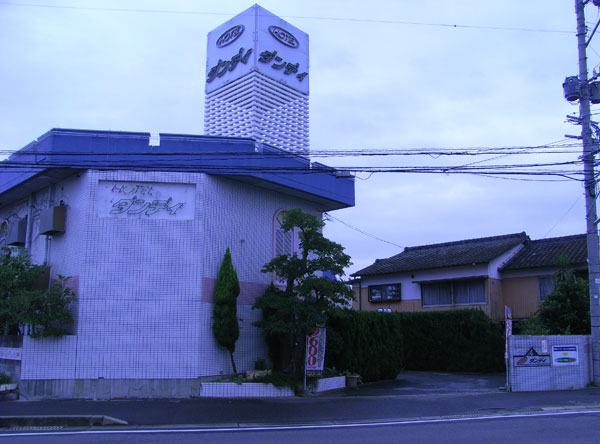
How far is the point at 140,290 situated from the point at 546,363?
11541 mm

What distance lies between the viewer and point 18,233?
16516 millimetres

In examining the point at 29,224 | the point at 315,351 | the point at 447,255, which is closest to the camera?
the point at 315,351

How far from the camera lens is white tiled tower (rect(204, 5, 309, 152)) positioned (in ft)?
56.4

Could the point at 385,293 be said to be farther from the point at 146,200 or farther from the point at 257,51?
the point at 146,200

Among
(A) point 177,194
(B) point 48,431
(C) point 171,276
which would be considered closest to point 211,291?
(C) point 171,276

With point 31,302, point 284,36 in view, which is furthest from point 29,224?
point 284,36

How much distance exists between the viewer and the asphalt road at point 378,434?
337 inches

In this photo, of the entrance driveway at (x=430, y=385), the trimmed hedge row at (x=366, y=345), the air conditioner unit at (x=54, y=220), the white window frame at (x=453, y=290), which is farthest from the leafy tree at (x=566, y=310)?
the air conditioner unit at (x=54, y=220)

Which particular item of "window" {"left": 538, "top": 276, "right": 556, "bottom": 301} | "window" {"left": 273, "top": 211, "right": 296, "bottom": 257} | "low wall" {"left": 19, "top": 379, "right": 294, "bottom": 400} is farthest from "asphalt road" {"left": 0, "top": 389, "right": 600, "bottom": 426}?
"window" {"left": 538, "top": 276, "right": 556, "bottom": 301}

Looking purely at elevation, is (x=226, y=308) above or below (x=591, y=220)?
below

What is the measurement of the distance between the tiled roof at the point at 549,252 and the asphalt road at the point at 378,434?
49.4 feet

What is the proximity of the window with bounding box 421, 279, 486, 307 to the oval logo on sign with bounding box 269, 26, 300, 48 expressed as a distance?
14418mm

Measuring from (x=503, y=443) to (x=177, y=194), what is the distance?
31.9 ft

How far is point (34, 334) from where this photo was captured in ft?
43.0
